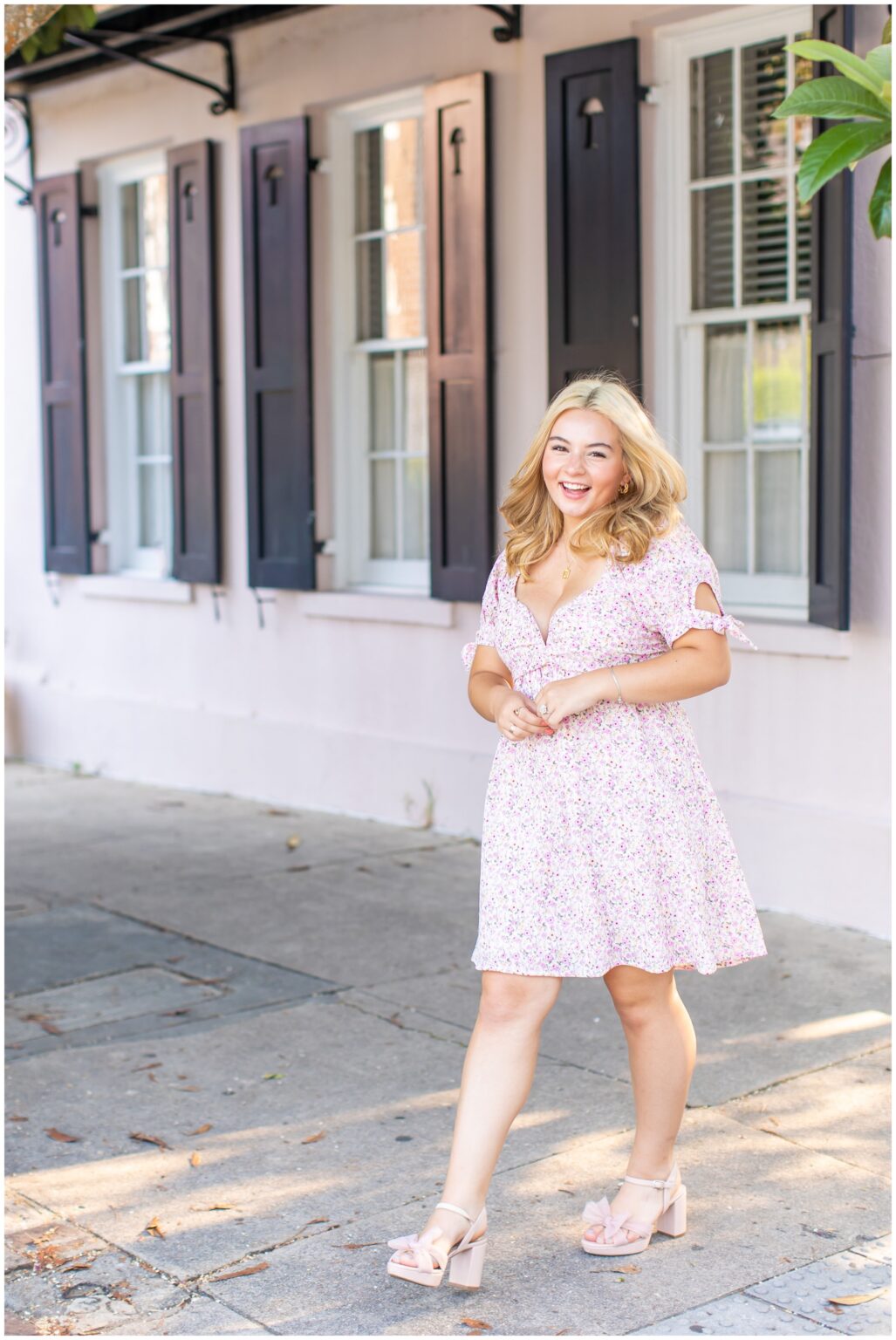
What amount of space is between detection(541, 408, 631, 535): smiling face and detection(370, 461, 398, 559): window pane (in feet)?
16.5

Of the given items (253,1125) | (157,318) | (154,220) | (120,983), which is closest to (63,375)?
(157,318)

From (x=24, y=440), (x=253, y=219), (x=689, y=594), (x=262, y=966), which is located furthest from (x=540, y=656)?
(x=24, y=440)

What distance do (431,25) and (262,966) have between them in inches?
173

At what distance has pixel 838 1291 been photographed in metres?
3.17

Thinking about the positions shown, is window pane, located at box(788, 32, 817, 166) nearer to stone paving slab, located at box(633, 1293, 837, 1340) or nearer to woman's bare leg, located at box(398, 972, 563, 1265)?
woman's bare leg, located at box(398, 972, 563, 1265)

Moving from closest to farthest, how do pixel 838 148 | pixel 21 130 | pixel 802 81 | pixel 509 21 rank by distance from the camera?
pixel 838 148, pixel 802 81, pixel 509 21, pixel 21 130

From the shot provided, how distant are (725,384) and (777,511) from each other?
0.58 meters

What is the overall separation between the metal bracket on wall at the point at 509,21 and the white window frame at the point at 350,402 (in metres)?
1.12

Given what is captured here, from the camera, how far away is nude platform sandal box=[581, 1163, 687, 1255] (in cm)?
334

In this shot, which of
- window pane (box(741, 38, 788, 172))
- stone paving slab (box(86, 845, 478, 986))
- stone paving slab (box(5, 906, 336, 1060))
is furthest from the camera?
window pane (box(741, 38, 788, 172))

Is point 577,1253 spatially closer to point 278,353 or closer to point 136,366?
point 278,353

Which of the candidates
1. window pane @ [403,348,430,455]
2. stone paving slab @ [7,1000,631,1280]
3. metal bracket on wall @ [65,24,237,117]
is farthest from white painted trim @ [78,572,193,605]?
stone paving slab @ [7,1000,631,1280]

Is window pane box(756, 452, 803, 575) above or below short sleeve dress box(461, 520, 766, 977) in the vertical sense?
above

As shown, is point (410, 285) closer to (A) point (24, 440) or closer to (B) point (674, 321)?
(B) point (674, 321)
